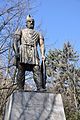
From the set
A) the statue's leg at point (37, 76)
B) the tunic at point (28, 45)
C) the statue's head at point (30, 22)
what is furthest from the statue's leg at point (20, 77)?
the statue's head at point (30, 22)

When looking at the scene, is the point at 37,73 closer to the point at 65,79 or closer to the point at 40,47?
the point at 40,47

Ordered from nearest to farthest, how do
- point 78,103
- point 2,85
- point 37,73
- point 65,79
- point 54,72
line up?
1. point 37,73
2. point 2,85
3. point 78,103
4. point 65,79
5. point 54,72

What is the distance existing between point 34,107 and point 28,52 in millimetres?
1479

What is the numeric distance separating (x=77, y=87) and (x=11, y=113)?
2479 cm

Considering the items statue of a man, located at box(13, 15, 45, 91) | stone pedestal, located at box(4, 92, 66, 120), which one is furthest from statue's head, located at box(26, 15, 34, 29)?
stone pedestal, located at box(4, 92, 66, 120)

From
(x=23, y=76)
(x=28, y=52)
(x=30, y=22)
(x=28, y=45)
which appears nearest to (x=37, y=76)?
(x=23, y=76)

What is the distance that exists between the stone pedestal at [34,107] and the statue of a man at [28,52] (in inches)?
12.7

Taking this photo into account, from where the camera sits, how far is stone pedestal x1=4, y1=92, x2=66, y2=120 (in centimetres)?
680

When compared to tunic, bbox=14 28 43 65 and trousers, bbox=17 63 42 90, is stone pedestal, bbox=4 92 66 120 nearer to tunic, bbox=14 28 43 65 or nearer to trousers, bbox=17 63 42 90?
trousers, bbox=17 63 42 90

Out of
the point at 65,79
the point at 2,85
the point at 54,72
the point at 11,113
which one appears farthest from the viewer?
the point at 54,72

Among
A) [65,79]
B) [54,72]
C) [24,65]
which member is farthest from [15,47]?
[54,72]

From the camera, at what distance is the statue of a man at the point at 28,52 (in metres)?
7.45

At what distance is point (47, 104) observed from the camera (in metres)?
7.11

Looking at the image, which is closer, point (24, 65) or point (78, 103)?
point (24, 65)
